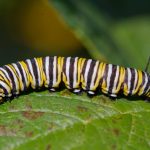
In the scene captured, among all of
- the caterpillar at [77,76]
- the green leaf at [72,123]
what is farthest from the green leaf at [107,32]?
the green leaf at [72,123]

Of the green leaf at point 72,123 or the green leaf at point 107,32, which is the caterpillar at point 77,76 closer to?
the green leaf at point 72,123

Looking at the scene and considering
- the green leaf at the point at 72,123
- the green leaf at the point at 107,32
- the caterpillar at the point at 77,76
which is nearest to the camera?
the green leaf at the point at 72,123

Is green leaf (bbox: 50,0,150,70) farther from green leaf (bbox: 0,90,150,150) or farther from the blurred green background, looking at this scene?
green leaf (bbox: 0,90,150,150)

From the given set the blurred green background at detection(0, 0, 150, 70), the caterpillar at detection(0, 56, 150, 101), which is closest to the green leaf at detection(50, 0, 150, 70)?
the blurred green background at detection(0, 0, 150, 70)

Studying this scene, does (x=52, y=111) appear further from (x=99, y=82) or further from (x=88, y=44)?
(x=88, y=44)

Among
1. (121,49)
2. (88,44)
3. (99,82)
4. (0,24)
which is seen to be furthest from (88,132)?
(0,24)
